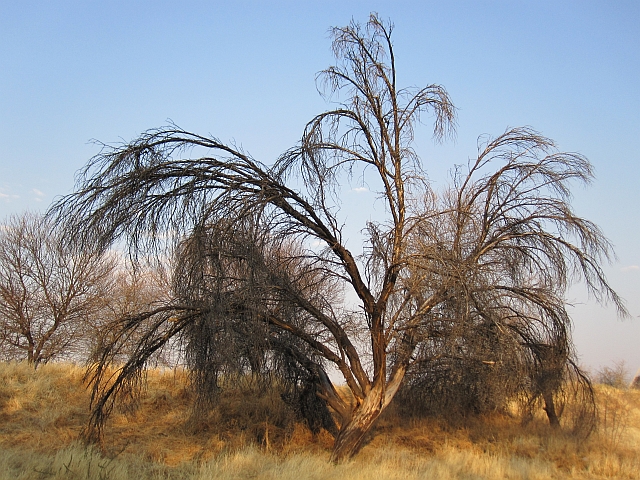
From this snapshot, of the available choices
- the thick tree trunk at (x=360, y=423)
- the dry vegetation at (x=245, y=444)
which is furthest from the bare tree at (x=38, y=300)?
the thick tree trunk at (x=360, y=423)

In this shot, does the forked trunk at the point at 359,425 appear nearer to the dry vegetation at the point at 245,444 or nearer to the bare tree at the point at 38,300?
the dry vegetation at the point at 245,444

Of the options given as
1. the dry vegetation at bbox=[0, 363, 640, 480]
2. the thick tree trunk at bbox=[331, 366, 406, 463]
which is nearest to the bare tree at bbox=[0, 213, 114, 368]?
the dry vegetation at bbox=[0, 363, 640, 480]

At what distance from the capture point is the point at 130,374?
1118cm

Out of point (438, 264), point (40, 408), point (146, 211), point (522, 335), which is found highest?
point (146, 211)

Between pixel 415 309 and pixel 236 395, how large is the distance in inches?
268

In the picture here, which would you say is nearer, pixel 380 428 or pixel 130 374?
pixel 130 374

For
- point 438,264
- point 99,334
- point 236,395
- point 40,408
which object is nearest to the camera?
point 438,264

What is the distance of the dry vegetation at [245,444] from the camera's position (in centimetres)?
1013

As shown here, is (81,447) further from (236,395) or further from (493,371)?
(493,371)

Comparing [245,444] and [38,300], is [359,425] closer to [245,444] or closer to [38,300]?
[245,444]

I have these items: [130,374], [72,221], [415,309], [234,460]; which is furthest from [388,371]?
[72,221]

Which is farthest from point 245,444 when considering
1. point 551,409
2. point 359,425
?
point 551,409

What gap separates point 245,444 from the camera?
43.0 feet

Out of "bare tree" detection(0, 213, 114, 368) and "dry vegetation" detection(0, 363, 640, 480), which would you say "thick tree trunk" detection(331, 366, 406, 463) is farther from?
"bare tree" detection(0, 213, 114, 368)
